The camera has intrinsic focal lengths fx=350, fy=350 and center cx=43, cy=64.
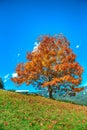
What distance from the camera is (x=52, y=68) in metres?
47.6

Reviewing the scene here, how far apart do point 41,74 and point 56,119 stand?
75.8 feet

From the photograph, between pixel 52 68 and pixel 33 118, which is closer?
pixel 33 118

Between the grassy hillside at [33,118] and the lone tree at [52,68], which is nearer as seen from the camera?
the grassy hillside at [33,118]

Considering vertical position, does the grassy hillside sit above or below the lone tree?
below

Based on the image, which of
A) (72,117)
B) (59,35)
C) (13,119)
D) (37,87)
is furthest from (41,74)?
(13,119)

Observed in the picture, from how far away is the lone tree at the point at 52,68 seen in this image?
46.8m

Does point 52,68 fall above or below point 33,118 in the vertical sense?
above

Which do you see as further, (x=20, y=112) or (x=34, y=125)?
(x=20, y=112)

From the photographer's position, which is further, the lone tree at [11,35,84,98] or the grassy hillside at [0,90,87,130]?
the lone tree at [11,35,84,98]

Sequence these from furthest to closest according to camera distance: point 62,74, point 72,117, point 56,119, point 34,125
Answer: point 62,74 < point 72,117 < point 56,119 < point 34,125

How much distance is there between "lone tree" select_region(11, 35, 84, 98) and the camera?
154 ft

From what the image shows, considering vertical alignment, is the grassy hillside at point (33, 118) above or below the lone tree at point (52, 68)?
below

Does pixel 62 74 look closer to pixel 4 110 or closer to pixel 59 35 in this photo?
pixel 59 35

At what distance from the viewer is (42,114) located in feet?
88.2
